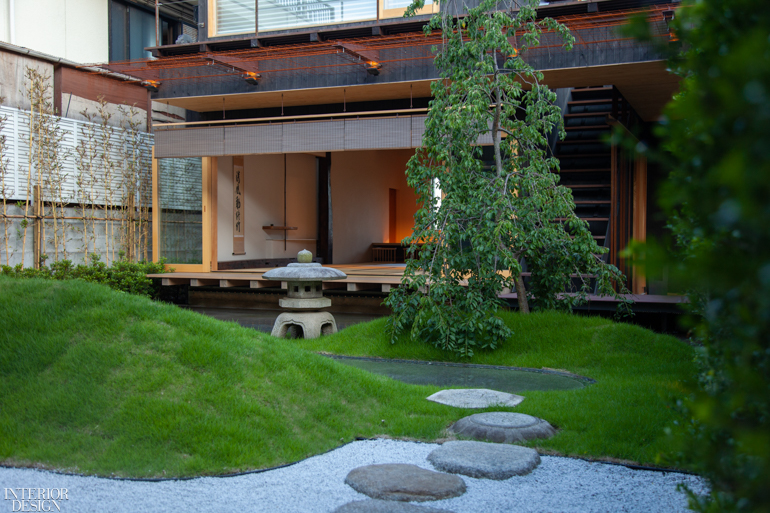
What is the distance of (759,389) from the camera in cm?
90

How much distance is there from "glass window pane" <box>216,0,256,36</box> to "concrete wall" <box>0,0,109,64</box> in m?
3.46

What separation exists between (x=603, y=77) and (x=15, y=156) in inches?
362

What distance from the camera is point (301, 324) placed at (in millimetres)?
8008

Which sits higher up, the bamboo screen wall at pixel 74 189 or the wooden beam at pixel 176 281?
the bamboo screen wall at pixel 74 189

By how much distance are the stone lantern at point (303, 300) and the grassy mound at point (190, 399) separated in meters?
2.63

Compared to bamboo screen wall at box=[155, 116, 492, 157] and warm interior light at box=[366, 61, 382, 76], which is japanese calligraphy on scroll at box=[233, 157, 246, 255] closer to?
bamboo screen wall at box=[155, 116, 492, 157]

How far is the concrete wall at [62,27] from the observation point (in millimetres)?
11492

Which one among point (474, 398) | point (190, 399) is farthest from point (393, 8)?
point (190, 399)

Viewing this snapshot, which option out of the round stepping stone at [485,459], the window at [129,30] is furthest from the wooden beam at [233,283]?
the round stepping stone at [485,459]

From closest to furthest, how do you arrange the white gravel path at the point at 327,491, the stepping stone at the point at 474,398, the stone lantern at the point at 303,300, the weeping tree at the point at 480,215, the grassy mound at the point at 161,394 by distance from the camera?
the white gravel path at the point at 327,491 < the grassy mound at the point at 161,394 < the stepping stone at the point at 474,398 < the weeping tree at the point at 480,215 < the stone lantern at the point at 303,300

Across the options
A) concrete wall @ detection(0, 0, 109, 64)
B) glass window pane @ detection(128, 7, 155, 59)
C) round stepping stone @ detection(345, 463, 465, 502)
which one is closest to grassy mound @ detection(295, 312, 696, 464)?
round stepping stone @ detection(345, 463, 465, 502)

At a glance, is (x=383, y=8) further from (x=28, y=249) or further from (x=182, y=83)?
(x=28, y=249)

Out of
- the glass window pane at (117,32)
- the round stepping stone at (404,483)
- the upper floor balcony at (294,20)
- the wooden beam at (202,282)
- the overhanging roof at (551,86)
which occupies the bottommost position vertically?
the round stepping stone at (404,483)

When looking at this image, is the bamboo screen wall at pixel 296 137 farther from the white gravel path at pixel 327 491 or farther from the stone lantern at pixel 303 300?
the white gravel path at pixel 327 491
